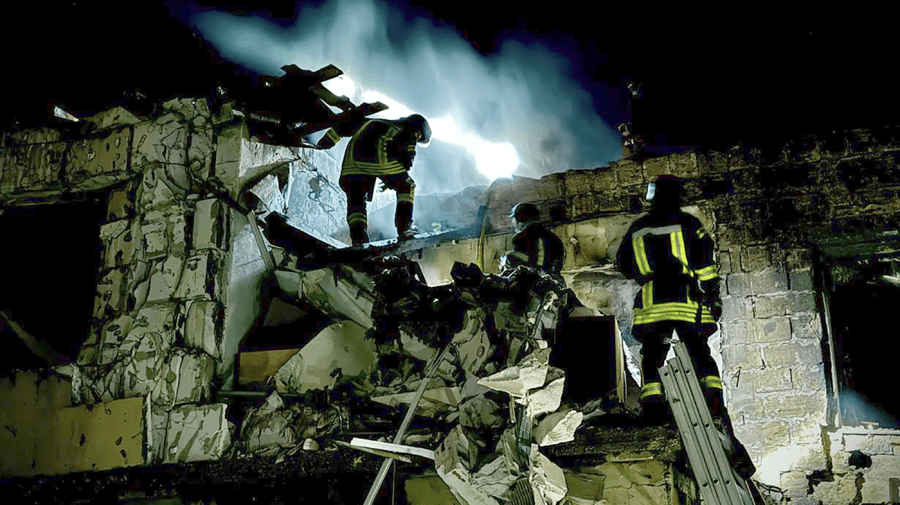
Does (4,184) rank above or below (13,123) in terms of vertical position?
below

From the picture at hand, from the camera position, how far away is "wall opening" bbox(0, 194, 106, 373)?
638cm

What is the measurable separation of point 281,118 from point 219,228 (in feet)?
4.83

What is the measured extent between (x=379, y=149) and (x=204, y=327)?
9.53 feet

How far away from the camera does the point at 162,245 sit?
5.84 meters

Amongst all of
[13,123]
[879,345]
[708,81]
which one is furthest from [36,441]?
[708,81]

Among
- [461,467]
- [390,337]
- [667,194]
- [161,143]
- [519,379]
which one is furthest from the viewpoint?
[161,143]

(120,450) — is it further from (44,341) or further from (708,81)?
(708,81)

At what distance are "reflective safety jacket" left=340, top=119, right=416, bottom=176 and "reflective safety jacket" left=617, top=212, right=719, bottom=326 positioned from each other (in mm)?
3004

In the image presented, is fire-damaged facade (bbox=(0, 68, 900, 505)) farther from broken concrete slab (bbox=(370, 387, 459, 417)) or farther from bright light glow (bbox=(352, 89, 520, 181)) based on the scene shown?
bright light glow (bbox=(352, 89, 520, 181))

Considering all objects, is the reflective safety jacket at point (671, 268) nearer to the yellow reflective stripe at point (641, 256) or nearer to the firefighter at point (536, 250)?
the yellow reflective stripe at point (641, 256)

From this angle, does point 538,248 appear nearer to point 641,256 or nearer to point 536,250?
point 536,250

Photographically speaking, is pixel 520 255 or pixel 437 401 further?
pixel 520 255

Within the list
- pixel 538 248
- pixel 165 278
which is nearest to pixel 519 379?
pixel 538 248

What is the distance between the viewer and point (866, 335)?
6172mm
